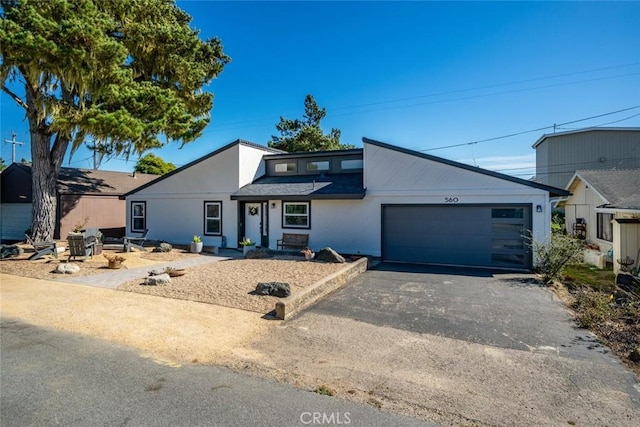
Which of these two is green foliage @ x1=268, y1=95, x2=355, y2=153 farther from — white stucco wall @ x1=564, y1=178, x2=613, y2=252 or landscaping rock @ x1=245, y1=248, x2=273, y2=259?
white stucco wall @ x1=564, y1=178, x2=613, y2=252

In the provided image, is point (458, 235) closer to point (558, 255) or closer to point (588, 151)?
point (558, 255)

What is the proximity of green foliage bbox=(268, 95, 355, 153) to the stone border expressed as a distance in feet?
72.7

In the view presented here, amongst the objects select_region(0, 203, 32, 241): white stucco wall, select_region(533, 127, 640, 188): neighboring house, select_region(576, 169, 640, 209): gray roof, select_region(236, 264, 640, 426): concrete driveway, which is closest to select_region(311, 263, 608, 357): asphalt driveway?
select_region(236, 264, 640, 426): concrete driveway

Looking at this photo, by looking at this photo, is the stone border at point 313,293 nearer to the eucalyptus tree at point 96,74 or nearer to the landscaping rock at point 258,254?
the landscaping rock at point 258,254

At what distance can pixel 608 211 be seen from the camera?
10633mm

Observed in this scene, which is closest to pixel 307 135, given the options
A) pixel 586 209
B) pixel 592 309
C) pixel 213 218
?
pixel 213 218

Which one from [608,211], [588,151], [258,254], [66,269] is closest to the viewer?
[66,269]

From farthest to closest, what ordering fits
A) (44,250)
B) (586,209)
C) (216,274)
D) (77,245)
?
(586,209)
(44,250)
(77,245)
(216,274)

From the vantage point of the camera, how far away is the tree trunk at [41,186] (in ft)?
46.5

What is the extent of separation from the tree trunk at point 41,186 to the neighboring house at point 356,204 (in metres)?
3.79

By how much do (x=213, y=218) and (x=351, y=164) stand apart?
6.99 meters

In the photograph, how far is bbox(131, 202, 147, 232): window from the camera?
17.5m

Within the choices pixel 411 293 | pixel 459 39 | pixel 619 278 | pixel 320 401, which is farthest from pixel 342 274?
pixel 459 39

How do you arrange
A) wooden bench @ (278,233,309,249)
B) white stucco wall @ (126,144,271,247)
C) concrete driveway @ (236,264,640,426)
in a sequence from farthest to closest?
white stucco wall @ (126,144,271,247), wooden bench @ (278,233,309,249), concrete driveway @ (236,264,640,426)
